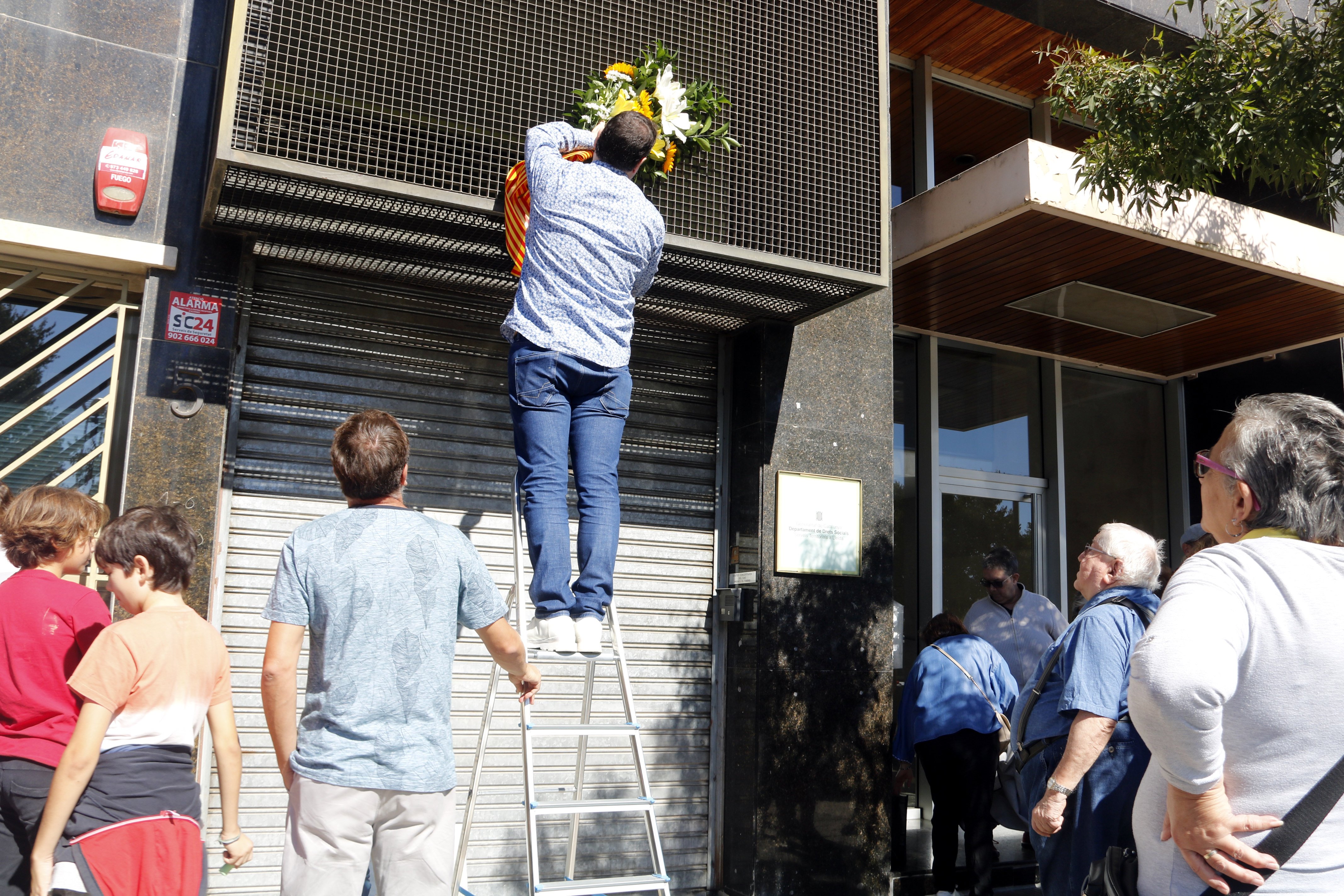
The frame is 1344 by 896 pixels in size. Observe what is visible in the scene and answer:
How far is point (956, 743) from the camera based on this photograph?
5.56 meters

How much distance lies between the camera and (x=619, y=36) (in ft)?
15.9

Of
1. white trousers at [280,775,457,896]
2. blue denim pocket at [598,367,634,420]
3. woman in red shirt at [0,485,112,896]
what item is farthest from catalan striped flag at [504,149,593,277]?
white trousers at [280,775,457,896]

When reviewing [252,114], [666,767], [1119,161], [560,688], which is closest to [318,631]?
[252,114]

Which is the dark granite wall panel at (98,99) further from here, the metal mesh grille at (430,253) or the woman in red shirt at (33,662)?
the woman in red shirt at (33,662)

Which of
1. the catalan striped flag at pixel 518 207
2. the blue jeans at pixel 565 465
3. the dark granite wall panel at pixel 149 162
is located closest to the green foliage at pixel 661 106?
the catalan striped flag at pixel 518 207

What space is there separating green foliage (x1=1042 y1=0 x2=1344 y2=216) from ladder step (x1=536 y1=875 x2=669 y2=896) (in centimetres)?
446

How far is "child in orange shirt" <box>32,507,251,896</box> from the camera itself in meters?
2.77

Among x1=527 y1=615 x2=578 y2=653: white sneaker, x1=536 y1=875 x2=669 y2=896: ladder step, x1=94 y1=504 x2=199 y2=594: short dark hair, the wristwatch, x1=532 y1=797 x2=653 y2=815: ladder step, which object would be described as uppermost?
x1=94 y1=504 x2=199 y2=594: short dark hair

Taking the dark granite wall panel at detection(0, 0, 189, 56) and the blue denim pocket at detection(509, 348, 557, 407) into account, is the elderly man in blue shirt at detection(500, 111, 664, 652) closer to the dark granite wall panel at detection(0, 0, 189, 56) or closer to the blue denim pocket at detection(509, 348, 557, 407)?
the blue denim pocket at detection(509, 348, 557, 407)

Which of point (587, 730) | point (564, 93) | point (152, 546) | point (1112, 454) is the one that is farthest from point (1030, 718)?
point (1112, 454)

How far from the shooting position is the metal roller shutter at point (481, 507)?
4.96 metres

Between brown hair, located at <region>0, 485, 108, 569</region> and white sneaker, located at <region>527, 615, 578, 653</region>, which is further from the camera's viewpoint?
white sneaker, located at <region>527, 615, 578, 653</region>

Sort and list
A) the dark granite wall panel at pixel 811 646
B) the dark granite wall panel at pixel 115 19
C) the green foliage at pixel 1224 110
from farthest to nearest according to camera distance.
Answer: the dark granite wall panel at pixel 811 646 < the green foliage at pixel 1224 110 < the dark granite wall panel at pixel 115 19

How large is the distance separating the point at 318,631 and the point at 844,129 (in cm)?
384
